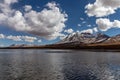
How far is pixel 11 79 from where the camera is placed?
2005 inches

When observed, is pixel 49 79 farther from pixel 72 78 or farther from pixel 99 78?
pixel 99 78

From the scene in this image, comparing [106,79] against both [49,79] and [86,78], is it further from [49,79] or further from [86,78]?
[49,79]

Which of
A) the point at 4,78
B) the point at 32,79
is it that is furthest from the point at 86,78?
the point at 4,78

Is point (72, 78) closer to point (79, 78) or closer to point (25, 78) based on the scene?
point (79, 78)

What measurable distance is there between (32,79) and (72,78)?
10.3m

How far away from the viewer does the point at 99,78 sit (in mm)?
53469

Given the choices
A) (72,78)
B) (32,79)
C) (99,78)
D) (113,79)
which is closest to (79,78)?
(72,78)

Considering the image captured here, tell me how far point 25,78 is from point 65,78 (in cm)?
1028

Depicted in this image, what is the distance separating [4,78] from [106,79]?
26169mm

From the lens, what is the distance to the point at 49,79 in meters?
51.8

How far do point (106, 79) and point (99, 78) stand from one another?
184cm

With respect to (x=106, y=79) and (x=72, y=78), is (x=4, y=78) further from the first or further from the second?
(x=106, y=79)

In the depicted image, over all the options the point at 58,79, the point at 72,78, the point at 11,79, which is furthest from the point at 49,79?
the point at 11,79

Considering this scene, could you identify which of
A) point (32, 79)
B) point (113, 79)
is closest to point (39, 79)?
point (32, 79)
